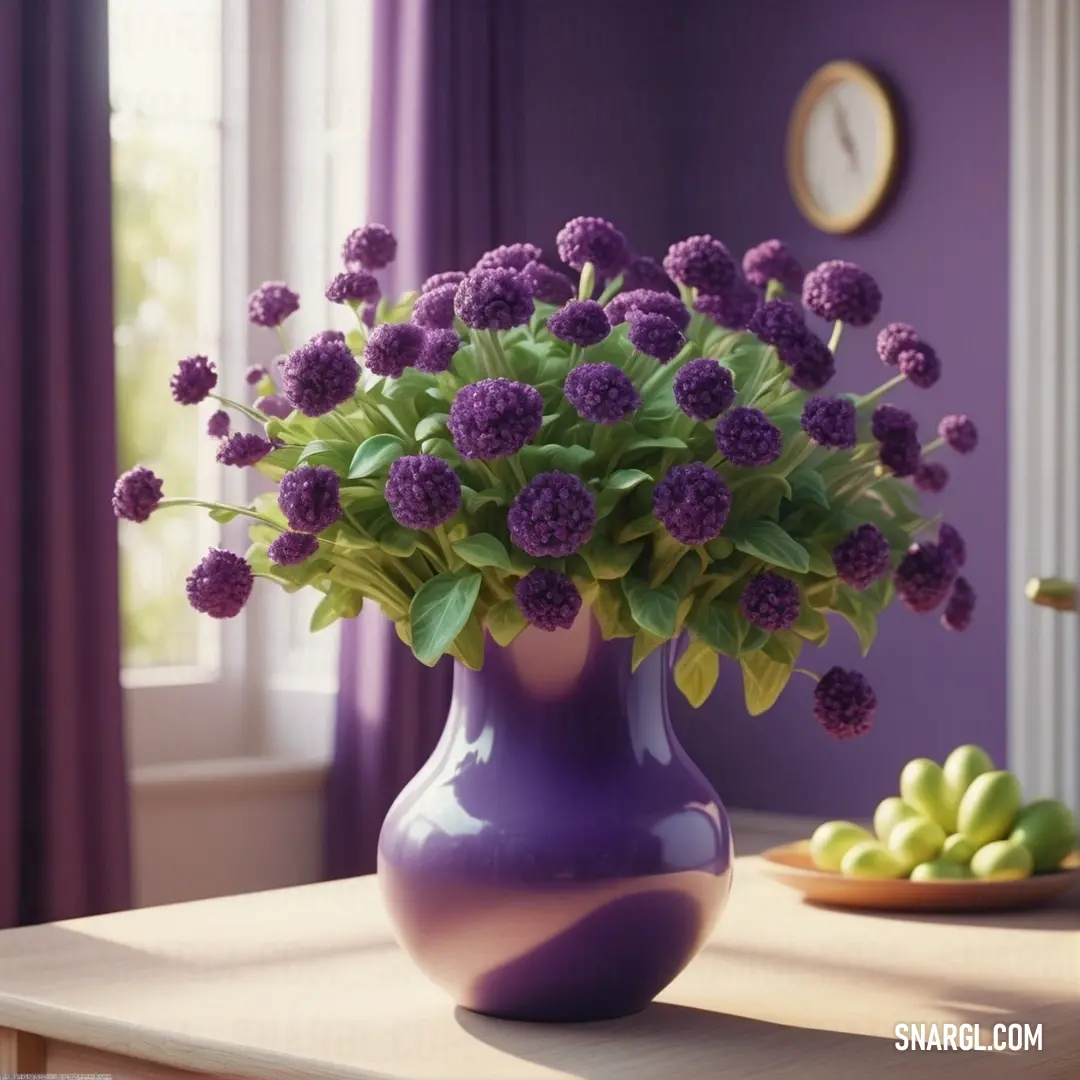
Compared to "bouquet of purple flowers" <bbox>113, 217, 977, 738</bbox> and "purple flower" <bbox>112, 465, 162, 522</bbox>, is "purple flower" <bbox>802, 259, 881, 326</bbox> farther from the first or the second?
"purple flower" <bbox>112, 465, 162, 522</bbox>

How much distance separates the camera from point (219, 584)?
42.6 inches

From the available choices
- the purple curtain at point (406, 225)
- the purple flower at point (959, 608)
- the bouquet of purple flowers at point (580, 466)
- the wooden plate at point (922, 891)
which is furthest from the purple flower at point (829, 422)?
the purple curtain at point (406, 225)

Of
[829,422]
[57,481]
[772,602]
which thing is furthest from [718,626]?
[57,481]

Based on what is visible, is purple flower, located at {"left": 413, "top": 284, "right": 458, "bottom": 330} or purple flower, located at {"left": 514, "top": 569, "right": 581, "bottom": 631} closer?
purple flower, located at {"left": 514, "top": 569, "right": 581, "bottom": 631}

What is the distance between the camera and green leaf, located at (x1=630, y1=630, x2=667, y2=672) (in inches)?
44.8

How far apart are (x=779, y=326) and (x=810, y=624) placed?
0.23 meters

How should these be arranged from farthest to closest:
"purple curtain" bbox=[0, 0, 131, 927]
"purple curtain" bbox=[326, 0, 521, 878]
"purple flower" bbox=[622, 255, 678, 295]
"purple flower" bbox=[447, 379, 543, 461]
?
"purple curtain" bbox=[326, 0, 521, 878] → "purple curtain" bbox=[0, 0, 131, 927] → "purple flower" bbox=[622, 255, 678, 295] → "purple flower" bbox=[447, 379, 543, 461]

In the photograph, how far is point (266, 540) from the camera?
127 cm

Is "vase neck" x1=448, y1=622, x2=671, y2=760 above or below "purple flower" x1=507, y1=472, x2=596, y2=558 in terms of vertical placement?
below

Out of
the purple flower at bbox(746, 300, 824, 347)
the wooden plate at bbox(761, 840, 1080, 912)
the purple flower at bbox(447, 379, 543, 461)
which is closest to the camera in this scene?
the purple flower at bbox(447, 379, 543, 461)

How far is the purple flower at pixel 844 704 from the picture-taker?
1179 mm

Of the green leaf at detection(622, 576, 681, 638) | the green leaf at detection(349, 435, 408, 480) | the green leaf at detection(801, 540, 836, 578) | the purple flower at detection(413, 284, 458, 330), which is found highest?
the purple flower at detection(413, 284, 458, 330)

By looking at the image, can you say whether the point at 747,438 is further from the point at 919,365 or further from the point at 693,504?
the point at 919,365

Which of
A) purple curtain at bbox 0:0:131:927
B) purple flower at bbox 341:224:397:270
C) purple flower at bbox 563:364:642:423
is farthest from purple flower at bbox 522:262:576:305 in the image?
purple curtain at bbox 0:0:131:927
